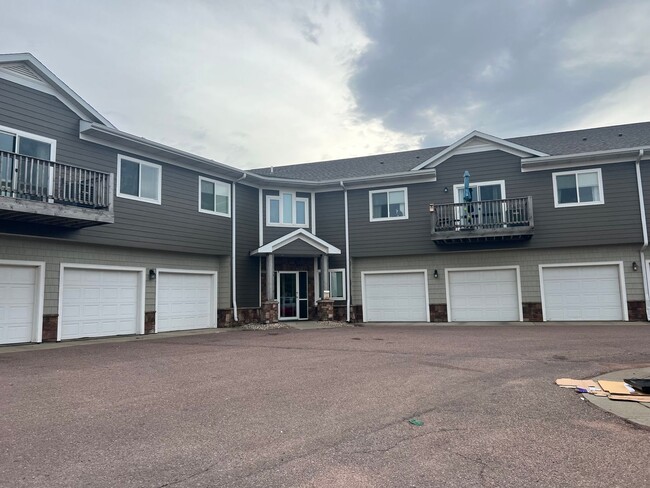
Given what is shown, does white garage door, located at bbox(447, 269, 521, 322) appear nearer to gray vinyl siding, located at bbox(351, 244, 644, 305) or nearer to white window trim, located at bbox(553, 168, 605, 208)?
gray vinyl siding, located at bbox(351, 244, 644, 305)

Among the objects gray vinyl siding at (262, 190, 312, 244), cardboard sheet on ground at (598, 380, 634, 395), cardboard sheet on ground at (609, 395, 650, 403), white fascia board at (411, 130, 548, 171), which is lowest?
cardboard sheet on ground at (609, 395, 650, 403)

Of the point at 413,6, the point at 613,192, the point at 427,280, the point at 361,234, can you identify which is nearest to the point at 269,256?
the point at 361,234

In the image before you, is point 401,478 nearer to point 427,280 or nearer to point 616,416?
point 616,416

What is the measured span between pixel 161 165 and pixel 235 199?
3.14 meters

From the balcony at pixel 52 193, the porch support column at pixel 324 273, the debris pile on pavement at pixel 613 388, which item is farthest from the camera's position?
the porch support column at pixel 324 273

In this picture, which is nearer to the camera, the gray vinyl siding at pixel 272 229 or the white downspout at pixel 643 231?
the white downspout at pixel 643 231

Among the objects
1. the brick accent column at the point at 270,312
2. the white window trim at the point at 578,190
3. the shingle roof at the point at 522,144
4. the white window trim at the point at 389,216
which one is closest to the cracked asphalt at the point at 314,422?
the brick accent column at the point at 270,312

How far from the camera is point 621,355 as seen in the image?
8.44 meters

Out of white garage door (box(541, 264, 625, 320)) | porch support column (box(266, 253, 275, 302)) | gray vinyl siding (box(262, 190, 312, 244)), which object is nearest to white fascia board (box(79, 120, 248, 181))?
gray vinyl siding (box(262, 190, 312, 244))

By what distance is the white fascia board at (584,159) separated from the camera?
14.6 m

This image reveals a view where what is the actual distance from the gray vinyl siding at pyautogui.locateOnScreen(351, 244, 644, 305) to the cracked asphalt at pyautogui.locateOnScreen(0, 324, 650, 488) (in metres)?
6.89

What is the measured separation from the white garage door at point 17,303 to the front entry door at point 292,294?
849 cm

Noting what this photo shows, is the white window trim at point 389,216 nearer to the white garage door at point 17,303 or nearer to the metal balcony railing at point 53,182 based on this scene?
the metal balcony railing at point 53,182

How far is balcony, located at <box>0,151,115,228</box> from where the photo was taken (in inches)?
378
